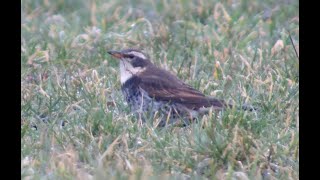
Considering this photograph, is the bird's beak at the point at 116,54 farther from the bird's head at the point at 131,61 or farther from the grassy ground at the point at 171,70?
the grassy ground at the point at 171,70

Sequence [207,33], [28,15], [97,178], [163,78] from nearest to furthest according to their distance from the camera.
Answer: [97,178] < [163,78] < [207,33] < [28,15]

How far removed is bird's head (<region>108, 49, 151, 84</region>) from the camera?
9711mm

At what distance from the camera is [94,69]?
1009 centimetres

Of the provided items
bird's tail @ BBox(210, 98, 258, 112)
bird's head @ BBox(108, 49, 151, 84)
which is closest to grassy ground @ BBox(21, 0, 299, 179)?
bird's tail @ BBox(210, 98, 258, 112)

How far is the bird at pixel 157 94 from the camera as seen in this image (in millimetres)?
8662

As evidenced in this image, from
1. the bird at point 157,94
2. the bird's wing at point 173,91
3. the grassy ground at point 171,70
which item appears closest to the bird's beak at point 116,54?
the bird at point 157,94

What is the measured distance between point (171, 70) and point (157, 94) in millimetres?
1053

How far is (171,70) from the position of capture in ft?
33.6

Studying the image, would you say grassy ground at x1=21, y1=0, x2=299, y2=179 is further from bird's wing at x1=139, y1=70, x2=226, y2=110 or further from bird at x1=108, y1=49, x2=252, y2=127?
bird's wing at x1=139, y1=70, x2=226, y2=110

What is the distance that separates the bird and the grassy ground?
17cm

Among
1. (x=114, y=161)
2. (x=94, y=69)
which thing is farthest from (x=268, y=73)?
(x=114, y=161)
